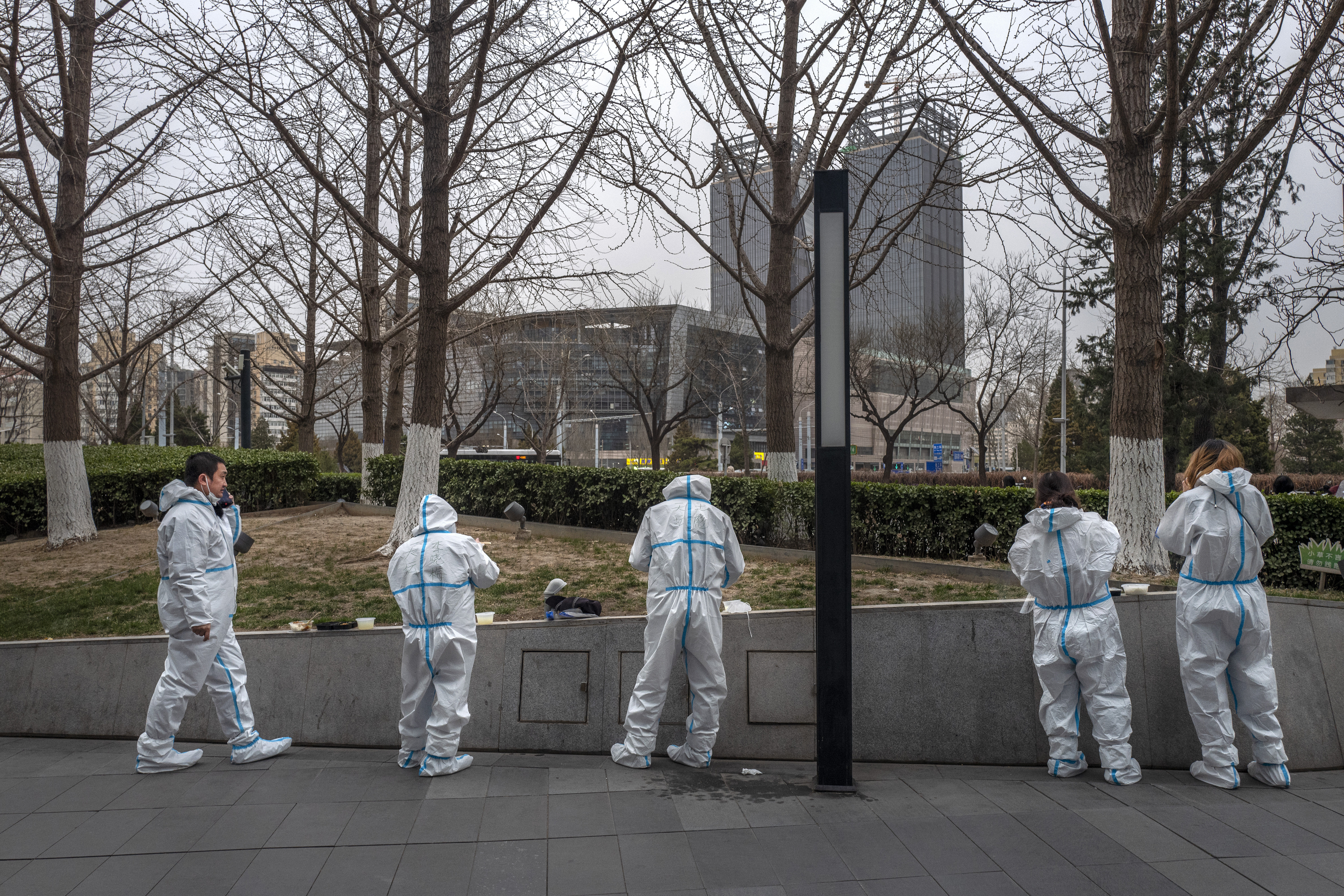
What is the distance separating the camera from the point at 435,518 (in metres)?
4.98

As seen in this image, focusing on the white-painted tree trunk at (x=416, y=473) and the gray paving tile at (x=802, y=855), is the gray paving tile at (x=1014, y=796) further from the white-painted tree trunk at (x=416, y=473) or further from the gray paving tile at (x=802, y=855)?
the white-painted tree trunk at (x=416, y=473)

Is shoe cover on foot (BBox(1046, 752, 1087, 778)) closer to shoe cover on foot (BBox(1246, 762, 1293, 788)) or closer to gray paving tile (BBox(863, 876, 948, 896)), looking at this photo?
shoe cover on foot (BBox(1246, 762, 1293, 788))

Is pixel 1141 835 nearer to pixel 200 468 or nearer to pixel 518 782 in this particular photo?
pixel 518 782

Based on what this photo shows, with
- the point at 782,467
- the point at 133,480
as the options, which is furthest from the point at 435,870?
the point at 133,480

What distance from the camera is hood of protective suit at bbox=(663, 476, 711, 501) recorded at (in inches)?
206

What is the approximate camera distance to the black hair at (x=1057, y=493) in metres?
4.82

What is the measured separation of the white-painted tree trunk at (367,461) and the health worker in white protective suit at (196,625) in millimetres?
10492

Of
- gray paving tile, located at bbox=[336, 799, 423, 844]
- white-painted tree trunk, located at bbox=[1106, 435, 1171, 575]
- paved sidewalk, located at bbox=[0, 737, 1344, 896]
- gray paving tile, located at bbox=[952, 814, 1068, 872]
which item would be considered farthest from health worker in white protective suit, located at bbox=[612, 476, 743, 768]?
white-painted tree trunk, located at bbox=[1106, 435, 1171, 575]

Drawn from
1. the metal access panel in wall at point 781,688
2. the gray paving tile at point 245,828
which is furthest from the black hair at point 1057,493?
the gray paving tile at point 245,828

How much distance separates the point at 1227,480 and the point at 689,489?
3.03 meters

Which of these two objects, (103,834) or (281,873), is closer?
(281,873)

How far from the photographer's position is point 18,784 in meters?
4.77

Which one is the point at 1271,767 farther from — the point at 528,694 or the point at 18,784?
the point at 18,784

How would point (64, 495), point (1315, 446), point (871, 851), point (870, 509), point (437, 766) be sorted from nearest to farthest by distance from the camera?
point (871, 851) → point (437, 766) → point (870, 509) → point (64, 495) → point (1315, 446)
